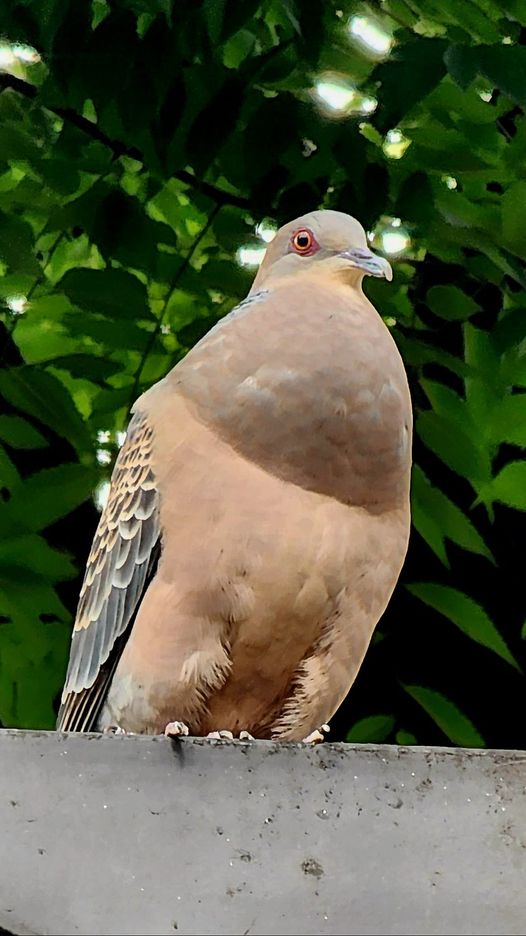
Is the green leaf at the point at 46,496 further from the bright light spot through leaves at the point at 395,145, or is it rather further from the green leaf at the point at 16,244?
the bright light spot through leaves at the point at 395,145

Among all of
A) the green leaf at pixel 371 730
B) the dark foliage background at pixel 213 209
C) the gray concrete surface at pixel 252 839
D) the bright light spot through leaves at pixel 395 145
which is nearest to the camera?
the gray concrete surface at pixel 252 839

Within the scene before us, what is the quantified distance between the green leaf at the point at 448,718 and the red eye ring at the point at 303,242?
2.28 feet

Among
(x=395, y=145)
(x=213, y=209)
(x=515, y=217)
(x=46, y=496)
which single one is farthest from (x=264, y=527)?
(x=395, y=145)

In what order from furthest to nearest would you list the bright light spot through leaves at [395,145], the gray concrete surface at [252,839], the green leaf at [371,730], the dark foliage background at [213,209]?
the green leaf at [371,730]
the bright light spot through leaves at [395,145]
the dark foliage background at [213,209]
the gray concrete surface at [252,839]

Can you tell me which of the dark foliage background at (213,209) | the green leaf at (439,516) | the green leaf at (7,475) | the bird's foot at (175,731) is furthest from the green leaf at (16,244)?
the bird's foot at (175,731)

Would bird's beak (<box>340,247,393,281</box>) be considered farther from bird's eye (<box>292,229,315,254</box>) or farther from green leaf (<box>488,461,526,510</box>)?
green leaf (<box>488,461,526,510</box>)

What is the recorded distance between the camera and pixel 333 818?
86 cm

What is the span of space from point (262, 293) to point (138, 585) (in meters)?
0.33

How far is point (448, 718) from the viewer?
161cm

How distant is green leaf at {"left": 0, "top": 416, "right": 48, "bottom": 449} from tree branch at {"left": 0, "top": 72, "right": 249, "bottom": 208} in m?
0.37

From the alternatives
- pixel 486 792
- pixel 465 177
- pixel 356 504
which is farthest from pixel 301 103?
pixel 486 792

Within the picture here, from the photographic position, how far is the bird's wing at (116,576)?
112 centimetres

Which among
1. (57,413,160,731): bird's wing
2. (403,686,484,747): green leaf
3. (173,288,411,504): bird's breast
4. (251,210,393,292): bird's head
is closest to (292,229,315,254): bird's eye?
(251,210,393,292): bird's head

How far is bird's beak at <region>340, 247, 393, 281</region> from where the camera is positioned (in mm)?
1131
